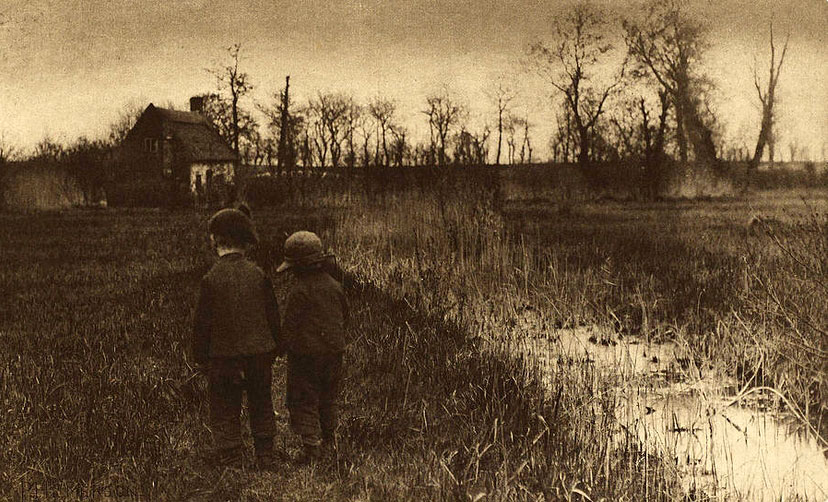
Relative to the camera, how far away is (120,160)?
30.8 m

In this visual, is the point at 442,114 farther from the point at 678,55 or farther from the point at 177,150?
the point at 177,150

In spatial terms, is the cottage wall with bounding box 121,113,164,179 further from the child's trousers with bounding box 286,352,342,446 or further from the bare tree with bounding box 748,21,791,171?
the child's trousers with bounding box 286,352,342,446

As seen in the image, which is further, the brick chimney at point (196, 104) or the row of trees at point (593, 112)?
the brick chimney at point (196, 104)

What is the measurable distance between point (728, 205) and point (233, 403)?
17.9 m

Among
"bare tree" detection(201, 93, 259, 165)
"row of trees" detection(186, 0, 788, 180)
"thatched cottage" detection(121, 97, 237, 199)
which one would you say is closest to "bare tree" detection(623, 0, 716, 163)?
"row of trees" detection(186, 0, 788, 180)

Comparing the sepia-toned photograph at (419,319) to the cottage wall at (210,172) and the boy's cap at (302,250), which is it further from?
the cottage wall at (210,172)

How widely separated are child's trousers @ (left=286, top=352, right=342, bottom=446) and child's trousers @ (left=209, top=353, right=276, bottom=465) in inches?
4.6

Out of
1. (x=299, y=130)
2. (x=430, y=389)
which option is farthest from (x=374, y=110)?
(x=299, y=130)

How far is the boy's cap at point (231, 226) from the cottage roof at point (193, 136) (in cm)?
3068

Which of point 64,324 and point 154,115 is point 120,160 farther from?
point 64,324

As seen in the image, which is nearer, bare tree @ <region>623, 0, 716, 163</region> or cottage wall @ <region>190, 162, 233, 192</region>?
bare tree @ <region>623, 0, 716, 163</region>

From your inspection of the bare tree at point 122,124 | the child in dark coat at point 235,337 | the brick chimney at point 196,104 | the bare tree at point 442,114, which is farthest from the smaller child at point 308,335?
the brick chimney at point 196,104

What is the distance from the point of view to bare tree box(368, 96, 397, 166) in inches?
414

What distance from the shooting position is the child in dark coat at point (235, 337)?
334cm
